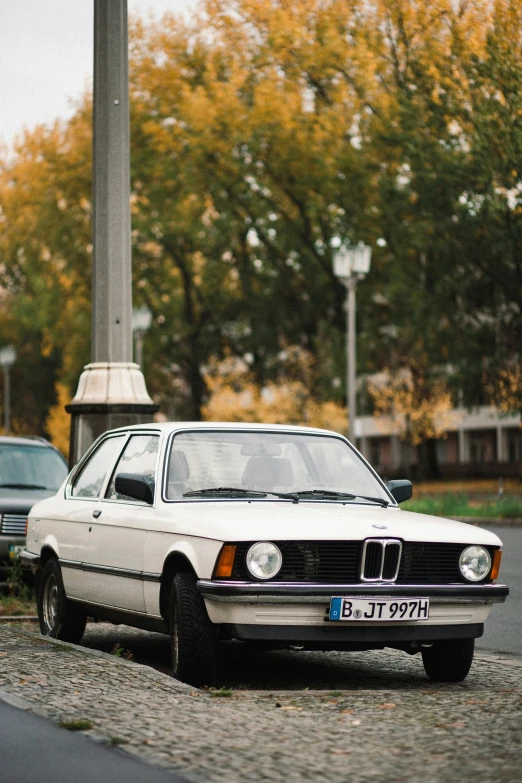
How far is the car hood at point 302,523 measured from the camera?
838 cm

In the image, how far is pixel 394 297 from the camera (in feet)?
160

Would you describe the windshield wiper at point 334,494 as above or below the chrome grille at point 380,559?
above

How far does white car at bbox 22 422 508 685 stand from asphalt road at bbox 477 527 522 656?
207cm

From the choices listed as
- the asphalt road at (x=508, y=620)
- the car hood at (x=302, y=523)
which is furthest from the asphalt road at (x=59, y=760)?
the asphalt road at (x=508, y=620)

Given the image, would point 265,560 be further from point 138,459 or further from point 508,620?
point 508,620

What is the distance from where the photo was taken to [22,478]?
54.7 feet

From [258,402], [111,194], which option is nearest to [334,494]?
[111,194]

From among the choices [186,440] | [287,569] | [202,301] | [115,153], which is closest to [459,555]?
[287,569]

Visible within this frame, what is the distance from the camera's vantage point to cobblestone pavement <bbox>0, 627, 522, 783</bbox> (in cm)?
586

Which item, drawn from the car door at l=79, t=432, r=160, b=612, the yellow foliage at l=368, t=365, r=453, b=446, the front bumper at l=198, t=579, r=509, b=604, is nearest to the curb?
the car door at l=79, t=432, r=160, b=612

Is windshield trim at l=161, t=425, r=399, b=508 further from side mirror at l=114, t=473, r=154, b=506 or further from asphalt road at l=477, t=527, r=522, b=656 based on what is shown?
asphalt road at l=477, t=527, r=522, b=656

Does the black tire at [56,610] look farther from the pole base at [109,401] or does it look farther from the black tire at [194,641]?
the pole base at [109,401]

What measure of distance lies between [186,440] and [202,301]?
50.8 metres

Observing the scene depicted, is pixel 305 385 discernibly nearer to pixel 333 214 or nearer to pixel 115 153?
pixel 333 214
